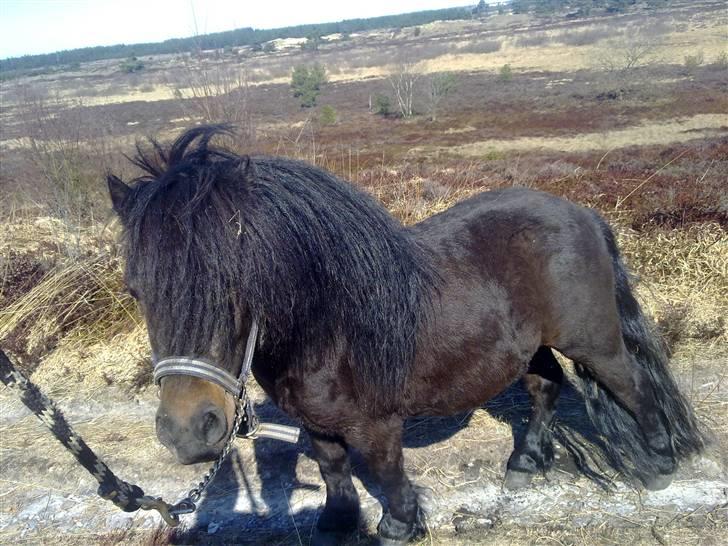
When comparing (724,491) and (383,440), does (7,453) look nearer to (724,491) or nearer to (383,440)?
(383,440)

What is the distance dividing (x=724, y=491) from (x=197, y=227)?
3006 mm

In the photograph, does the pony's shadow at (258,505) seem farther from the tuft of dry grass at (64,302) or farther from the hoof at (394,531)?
the tuft of dry grass at (64,302)

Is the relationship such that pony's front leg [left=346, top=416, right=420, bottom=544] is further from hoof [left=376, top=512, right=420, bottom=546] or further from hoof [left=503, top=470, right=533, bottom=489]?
hoof [left=503, top=470, right=533, bottom=489]

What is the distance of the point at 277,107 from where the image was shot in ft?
131

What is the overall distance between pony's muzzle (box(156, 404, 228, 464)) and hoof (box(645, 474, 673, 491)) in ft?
8.10

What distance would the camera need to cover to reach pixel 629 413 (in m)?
2.97

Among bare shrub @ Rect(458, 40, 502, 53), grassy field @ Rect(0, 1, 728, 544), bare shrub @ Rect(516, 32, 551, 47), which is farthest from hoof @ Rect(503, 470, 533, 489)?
bare shrub @ Rect(516, 32, 551, 47)

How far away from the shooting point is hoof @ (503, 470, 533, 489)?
3.06 metres

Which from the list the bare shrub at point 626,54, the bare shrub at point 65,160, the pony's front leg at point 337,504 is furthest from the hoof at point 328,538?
the bare shrub at point 626,54

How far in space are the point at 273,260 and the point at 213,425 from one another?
569 mm

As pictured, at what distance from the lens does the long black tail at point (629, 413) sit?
9.66ft

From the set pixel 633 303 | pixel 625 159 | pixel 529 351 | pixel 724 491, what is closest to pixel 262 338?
pixel 529 351

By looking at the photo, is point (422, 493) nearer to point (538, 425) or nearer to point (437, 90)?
point (538, 425)

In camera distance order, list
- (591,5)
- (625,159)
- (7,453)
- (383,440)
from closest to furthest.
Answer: (383,440) < (7,453) < (625,159) < (591,5)
